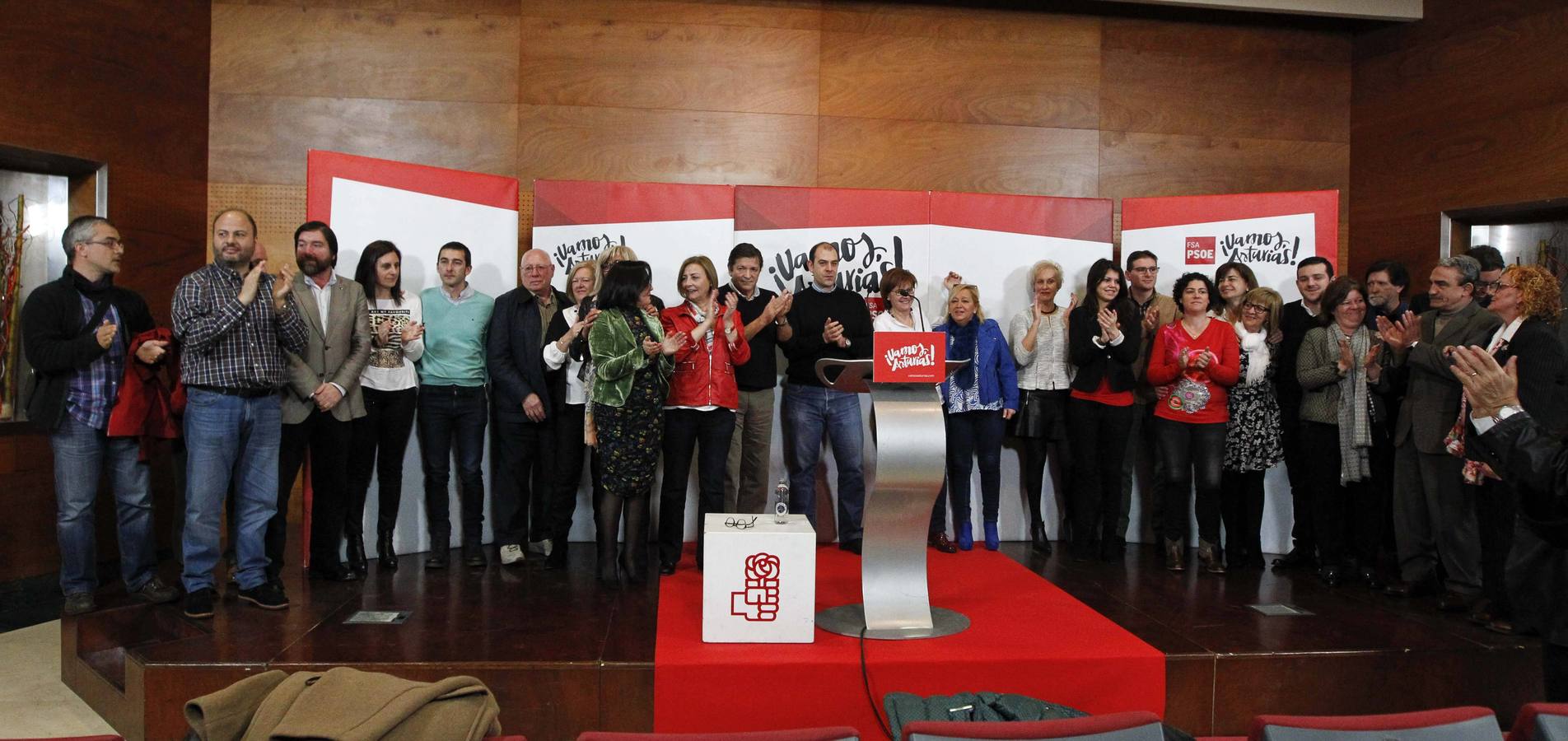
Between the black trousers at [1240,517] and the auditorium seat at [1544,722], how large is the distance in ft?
10.7

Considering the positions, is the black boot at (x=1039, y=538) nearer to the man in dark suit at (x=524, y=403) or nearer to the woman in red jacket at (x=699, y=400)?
the woman in red jacket at (x=699, y=400)

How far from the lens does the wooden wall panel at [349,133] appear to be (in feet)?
18.0

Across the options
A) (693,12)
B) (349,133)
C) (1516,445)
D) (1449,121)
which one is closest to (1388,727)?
(1516,445)

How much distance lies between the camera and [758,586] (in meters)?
3.22

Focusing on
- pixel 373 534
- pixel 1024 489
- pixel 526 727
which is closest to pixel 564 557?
pixel 373 534

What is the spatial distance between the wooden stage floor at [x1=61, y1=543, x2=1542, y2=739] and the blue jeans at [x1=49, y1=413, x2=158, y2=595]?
268mm

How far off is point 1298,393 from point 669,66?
3.90 meters

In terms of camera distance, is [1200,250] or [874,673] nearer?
[874,673]

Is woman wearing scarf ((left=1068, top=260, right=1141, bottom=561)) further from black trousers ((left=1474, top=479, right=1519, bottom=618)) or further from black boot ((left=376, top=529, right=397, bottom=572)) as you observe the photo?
black boot ((left=376, top=529, right=397, bottom=572))

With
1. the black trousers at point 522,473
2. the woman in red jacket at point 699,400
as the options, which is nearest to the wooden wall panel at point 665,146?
the woman in red jacket at point 699,400

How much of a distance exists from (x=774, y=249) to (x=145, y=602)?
3262 millimetres

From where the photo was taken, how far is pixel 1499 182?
5.39 metres

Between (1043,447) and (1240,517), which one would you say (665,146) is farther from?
(1240,517)

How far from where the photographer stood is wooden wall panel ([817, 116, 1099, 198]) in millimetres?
5910
